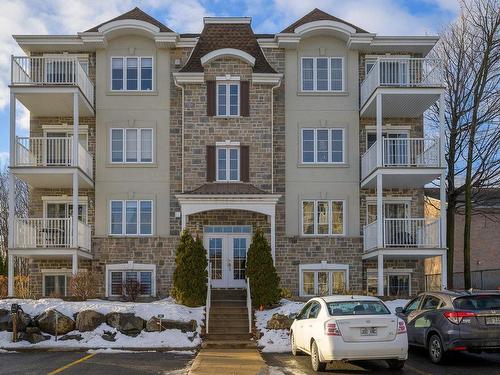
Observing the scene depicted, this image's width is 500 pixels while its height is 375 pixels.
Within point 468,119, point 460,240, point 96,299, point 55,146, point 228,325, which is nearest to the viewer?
point 228,325

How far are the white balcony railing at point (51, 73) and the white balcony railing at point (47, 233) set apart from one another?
188 inches

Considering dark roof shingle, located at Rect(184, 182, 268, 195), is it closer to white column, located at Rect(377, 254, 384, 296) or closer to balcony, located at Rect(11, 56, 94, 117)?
white column, located at Rect(377, 254, 384, 296)

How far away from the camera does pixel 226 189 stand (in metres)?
25.9

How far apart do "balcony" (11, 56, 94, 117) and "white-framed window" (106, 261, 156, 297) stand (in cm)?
600

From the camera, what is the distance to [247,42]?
90.5ft

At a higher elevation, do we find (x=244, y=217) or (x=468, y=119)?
(x=468, y=119)

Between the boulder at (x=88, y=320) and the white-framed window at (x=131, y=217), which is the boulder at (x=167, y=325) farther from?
the white-framed window at (x=131, y=217)

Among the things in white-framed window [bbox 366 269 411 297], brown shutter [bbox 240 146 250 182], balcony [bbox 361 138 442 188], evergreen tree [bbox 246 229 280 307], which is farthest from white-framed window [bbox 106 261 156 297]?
balcony [bbox 361 138 442 188]

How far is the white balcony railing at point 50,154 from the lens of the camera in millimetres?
25141

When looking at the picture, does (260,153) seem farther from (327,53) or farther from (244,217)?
(327,53)

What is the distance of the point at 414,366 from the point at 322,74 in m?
15.6

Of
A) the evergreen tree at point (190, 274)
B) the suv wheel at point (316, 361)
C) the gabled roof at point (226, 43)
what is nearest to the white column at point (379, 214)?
the gabled roof at point (226, 43)

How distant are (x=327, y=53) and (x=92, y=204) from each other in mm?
10838

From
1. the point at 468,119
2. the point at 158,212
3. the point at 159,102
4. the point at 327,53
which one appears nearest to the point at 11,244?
the point at 158,212
